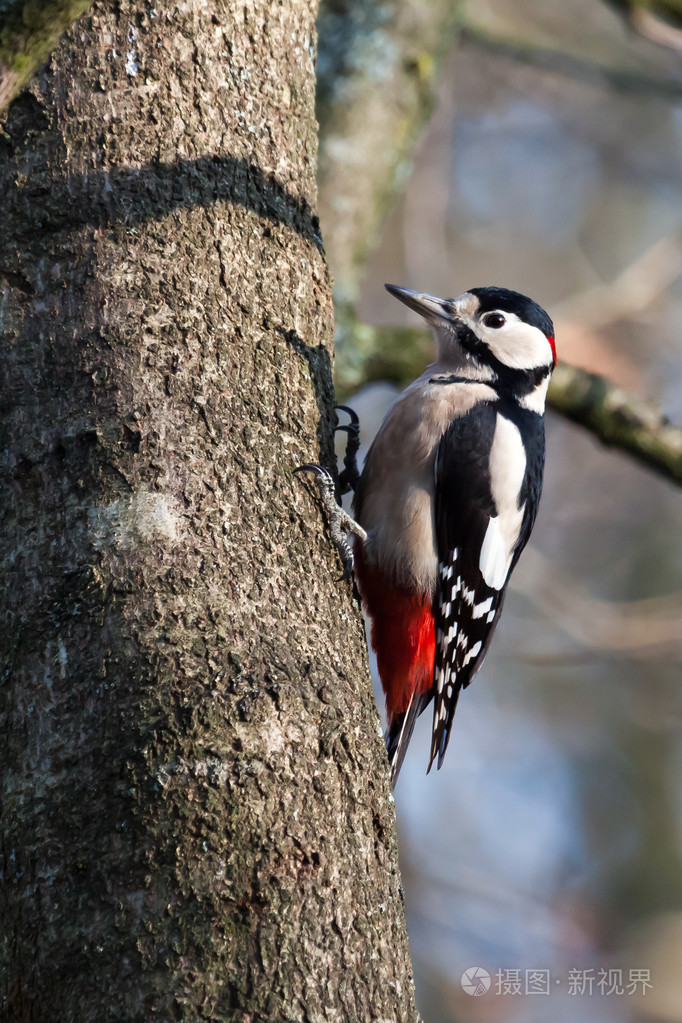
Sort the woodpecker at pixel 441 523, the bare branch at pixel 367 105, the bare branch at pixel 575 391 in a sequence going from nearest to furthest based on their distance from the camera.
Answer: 1. the woodpecker at pixel 441 523
2. the bare branch at pixel 575 391
3. the bare branch at pixel 367 105

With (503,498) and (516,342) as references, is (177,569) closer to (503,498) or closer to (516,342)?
(503,498)

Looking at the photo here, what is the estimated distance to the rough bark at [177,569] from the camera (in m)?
1.67

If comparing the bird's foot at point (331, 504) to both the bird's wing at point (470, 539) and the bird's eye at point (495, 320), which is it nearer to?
the bird's wing at point (470, 539)

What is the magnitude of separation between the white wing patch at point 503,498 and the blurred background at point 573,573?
237cm

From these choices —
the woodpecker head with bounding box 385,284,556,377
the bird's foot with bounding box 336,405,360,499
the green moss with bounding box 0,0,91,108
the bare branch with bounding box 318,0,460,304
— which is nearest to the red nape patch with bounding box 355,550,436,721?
the bird's foot with bounding box 336,405,360,499

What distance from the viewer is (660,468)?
4078 millimetres

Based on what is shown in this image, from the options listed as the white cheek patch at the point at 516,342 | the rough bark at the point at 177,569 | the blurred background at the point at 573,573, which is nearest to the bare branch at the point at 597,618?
the blurred background at the point at 573,573

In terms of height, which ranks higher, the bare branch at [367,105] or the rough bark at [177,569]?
the bare branch at [367,105]

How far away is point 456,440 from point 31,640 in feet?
5.87

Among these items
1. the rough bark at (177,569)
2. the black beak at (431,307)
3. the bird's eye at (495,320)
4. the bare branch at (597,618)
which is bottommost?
the bare branch at (597,618)

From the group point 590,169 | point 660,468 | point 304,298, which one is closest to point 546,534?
point 590,169

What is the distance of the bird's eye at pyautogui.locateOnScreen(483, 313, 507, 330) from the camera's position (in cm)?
374

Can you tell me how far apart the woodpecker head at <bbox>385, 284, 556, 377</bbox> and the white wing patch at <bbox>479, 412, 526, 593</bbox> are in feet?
1.14

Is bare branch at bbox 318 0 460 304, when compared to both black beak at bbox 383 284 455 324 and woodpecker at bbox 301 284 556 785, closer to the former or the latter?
black beak at bbox 383 284 455 324
